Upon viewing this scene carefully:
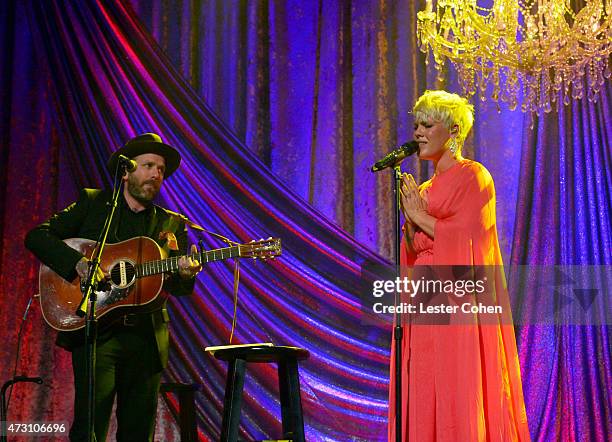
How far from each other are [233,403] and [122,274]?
87cm

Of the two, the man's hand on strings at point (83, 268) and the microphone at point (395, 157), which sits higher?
the microphone at point (395, 157)

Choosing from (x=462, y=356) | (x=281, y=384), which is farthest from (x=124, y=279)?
(x=462, y=356)

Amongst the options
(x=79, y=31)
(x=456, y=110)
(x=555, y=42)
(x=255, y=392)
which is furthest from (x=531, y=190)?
(x=79, y=31)

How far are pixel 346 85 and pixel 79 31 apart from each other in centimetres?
195

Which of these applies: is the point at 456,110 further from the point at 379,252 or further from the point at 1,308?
the point at 1,308

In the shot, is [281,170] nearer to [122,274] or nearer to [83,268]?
[122,274]

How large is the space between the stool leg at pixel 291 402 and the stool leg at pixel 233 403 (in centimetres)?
27

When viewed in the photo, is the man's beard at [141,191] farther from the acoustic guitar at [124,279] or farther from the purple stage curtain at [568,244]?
the purple stage curtain at [568,244]

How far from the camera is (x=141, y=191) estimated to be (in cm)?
413

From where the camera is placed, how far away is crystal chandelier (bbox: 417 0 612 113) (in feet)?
16.3

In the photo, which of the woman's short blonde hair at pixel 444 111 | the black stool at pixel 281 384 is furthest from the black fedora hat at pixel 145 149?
the woman's short blonde hair at pixel 444 111

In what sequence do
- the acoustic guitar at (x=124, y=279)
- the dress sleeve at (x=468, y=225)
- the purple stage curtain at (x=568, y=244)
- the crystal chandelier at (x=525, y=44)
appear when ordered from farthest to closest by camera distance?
the purple stage curtain at (x=568, y=244) < the crystal chandelier at (x=525, y=44) < the acoustic guitar at (x=124, y=279) < the dress sleeve at (x=468, y=225)

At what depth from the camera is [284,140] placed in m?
5.89

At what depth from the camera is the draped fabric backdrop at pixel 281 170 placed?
5375mm
